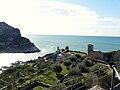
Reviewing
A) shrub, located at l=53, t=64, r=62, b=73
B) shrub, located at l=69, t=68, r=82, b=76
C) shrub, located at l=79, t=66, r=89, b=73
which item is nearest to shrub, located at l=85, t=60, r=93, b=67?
shrub, located at l=79, t=66, r=89, b=73

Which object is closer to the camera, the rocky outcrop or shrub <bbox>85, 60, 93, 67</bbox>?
shrub <bbox>85, 60, 93, 67</bbox>

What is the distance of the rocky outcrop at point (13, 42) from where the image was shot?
11719 cm

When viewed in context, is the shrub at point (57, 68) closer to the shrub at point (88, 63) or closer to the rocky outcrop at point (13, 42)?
the shrub at point (88, 63)

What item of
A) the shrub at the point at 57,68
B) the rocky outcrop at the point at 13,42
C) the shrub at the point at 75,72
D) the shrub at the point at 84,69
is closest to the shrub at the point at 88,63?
the shrub at the point at 84,69

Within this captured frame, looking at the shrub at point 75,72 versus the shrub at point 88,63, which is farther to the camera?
the shrub at point 88,63

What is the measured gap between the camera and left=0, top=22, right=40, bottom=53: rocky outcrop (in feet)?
384

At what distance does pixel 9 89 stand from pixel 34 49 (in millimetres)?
97073

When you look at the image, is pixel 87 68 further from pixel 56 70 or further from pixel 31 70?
pixel 31 70

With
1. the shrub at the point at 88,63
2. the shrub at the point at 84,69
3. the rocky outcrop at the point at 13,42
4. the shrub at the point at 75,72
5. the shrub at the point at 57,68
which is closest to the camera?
the shrub at the point at 75,72

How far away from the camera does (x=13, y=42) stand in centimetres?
12562

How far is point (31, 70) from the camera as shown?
2766cm

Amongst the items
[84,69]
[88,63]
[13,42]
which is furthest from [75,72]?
[13,42]

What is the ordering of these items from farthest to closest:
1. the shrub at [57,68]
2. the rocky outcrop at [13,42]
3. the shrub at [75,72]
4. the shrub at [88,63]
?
the rocky outcrop at [13,42], the shrub at [57,68], the shrub at [88,63], the shrub at [75,72]

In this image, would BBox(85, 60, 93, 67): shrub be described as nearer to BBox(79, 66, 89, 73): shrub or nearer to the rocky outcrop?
BBox(79, 66, 89, 73): shrub
